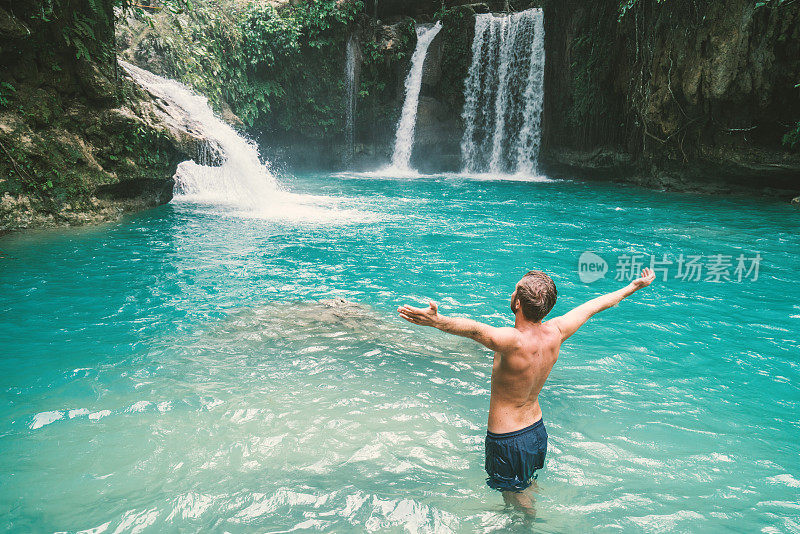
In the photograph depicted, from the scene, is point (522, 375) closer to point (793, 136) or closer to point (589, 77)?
point (793, 136)

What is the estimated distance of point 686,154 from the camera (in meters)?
15.6

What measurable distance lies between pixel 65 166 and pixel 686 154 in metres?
16.2

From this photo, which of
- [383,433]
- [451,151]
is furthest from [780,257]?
[451,151]

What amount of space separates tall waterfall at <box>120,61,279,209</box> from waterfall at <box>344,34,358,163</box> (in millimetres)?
10962

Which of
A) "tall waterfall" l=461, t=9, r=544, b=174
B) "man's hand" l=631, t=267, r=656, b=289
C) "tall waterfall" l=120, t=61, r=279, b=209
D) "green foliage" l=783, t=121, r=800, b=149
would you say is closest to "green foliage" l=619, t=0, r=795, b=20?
"green foliage" l=783, t=121, r=800, b=149

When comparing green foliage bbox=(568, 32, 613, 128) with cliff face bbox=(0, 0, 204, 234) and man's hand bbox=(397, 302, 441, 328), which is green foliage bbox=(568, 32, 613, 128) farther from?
man's hand bbox=(397, 302, 441, 328)

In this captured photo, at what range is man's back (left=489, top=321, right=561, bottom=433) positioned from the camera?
2.62 m

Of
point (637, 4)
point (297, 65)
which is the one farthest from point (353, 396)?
point (297, 65)

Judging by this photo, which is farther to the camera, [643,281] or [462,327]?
[643,281]

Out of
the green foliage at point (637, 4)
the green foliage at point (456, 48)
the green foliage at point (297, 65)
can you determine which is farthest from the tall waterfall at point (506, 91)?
the green foliage at point (297, 65)

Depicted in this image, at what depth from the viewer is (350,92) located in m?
25.0

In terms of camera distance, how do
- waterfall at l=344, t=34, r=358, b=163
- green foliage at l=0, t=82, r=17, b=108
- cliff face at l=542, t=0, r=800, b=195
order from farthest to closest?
waterfall at l=344, t=34, r=358, b=163 < cliff face at l=542, t=0, r=800, b=195 < green foliage at l=0, t=82, r=17, b=108

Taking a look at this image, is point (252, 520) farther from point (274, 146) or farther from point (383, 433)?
point (274, 146)

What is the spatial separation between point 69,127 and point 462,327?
1033 centimetres
